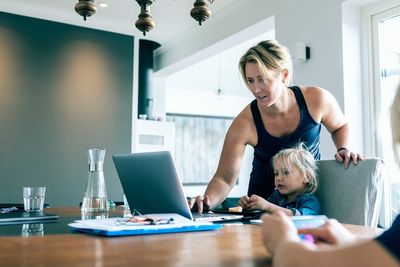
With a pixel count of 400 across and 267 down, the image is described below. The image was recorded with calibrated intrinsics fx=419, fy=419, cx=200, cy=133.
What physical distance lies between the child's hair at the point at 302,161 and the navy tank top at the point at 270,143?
0.05 metres

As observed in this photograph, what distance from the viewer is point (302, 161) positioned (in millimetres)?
1604

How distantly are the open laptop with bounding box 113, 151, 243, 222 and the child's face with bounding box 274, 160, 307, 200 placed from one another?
14.0 inches

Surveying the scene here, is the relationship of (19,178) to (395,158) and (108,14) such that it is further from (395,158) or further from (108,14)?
(395,158)

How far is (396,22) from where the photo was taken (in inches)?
113

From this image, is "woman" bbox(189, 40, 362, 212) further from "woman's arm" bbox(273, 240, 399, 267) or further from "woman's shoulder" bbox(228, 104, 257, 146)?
"woman's arm" bbox(273, 240, 399, 267)

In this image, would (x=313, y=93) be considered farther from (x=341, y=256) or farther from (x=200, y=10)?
(x=341, y=256)

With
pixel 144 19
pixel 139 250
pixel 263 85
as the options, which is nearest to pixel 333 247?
pixel 139 250

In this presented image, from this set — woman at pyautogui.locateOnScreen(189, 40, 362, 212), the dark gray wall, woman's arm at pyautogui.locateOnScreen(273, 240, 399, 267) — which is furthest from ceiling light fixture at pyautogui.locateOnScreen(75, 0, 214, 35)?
the dark gray wall

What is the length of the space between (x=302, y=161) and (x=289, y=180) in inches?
4.1

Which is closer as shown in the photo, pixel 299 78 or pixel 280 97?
pixel 280 97

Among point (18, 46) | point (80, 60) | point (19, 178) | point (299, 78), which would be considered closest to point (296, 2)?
point (299, 78)

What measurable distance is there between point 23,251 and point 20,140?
3734mm

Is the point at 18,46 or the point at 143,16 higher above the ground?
the point at 18,46

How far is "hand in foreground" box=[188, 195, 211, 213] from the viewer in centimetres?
148
